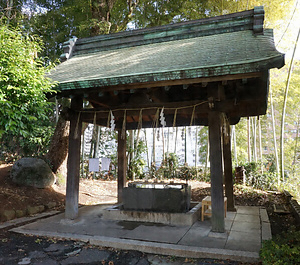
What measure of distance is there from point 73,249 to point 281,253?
3.09m

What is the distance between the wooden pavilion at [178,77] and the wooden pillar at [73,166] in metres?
0.02

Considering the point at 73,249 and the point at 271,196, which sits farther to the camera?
the point at 271,196

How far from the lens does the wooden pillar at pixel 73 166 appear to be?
17.8ft

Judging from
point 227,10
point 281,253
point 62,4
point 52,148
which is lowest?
point 281,253

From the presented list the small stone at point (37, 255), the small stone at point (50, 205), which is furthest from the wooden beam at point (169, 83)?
the small stone at point (50, 205)

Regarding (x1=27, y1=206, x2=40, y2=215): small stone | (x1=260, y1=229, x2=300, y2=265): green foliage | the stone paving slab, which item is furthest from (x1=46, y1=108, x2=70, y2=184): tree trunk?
(x1=260, y1=229, x2=300, y2=265): green foliage

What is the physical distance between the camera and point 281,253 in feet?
10.1

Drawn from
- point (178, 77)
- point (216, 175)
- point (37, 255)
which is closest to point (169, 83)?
point (178, 77)

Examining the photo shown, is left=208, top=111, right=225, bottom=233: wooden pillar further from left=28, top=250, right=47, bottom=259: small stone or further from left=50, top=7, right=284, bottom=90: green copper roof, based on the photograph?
left=28, top=250, right=47, bottom=259: small stone

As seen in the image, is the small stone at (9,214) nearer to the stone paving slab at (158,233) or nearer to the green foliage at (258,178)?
the stone paving slab at (158,233)

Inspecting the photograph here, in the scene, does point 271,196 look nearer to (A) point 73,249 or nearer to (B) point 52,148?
(A) point 73,249

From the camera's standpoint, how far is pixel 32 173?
311 inches

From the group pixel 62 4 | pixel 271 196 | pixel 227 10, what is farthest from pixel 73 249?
pixel 62 4

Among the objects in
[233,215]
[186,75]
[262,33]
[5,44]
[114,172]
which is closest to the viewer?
[5,44]
